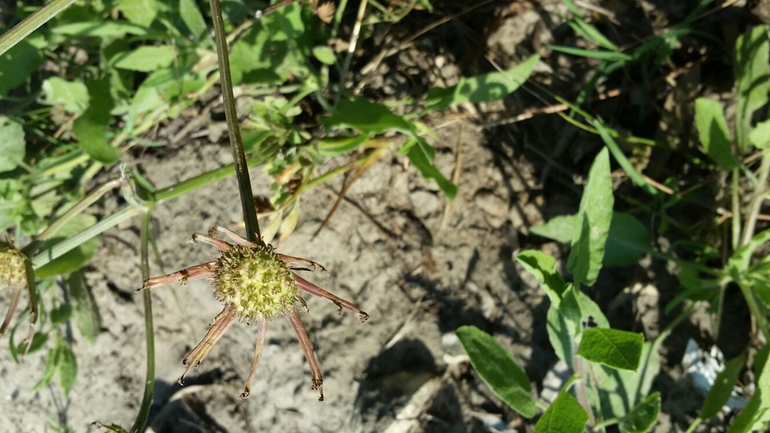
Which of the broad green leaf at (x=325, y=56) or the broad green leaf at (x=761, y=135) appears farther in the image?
the broad green leaf at (x=325, y=56)

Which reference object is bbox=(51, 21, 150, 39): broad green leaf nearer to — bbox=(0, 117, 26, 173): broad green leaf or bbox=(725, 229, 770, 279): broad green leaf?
bbox=(0, 117, 26, 173): broad green leaf

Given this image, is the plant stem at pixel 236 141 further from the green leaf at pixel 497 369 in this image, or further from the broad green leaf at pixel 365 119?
the green leaf at pixel 497 369

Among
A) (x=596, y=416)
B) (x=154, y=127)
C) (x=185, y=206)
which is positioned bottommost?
(x=596, y=416)

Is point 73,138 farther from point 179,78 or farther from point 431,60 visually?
point 431,60

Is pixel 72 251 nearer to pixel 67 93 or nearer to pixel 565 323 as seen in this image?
pixel 67 93

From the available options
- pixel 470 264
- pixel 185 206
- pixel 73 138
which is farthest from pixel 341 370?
pixel 73 138

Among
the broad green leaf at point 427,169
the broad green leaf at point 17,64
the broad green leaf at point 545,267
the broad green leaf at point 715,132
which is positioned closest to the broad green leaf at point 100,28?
the broad green leaf at point 17,64
